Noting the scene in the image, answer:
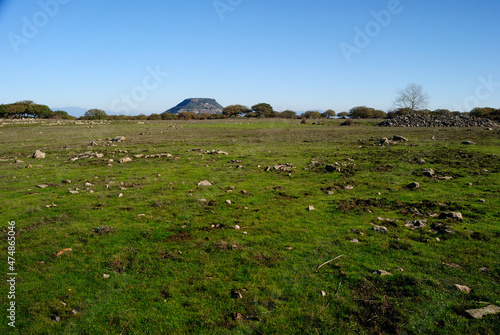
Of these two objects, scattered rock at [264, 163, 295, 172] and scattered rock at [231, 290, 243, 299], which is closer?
scattered rock at [231, 290, 243, 299]

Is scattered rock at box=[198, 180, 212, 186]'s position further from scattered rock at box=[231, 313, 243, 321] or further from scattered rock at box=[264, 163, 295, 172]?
scattered rock at box=[231, 313, 243, 321]

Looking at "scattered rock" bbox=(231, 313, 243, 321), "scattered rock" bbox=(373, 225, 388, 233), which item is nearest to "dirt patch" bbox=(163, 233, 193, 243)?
"scattered rock" bbox=(231, 313, 243, 321)

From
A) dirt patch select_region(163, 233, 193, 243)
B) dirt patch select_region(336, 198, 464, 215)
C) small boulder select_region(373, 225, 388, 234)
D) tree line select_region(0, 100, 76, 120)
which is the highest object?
tree line select_region(0, 100, 76, 120)

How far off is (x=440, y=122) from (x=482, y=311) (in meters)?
74.8

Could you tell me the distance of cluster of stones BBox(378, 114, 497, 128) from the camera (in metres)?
63.7

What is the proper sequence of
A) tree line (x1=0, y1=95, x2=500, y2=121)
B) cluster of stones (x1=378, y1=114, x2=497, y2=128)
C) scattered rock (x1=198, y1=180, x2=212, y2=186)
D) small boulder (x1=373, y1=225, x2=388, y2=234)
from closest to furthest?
small boulder (x1=373, y1=225, x2=388, y2=234)
scattered rock (x1=198, y1=180, x2=212, y2=186)
cluster of stones (x1=378, y1=114, x2=497, y2=128)
tree line (x1=0, y1=95, x2=500, y2=121)

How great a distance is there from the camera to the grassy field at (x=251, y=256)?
590 cm

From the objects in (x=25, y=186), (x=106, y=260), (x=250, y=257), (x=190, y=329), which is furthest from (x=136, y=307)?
(x=25, y=186)

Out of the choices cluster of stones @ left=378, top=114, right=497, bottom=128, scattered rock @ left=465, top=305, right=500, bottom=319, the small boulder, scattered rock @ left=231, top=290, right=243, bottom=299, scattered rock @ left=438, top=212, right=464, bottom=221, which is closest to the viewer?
scattered rock @ left=465, top=305, right=500, bottom=319

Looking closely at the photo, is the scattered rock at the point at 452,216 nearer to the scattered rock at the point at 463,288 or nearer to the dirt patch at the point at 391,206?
the dirt patch at the point at 391,206

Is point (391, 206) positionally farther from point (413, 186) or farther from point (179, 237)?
point (179, 237)

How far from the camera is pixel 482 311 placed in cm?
581

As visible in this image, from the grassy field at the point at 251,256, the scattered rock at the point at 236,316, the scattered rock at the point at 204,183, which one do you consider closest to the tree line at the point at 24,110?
the grassy field at the point at 251,256

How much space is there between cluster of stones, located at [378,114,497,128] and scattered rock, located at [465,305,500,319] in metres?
72.4
